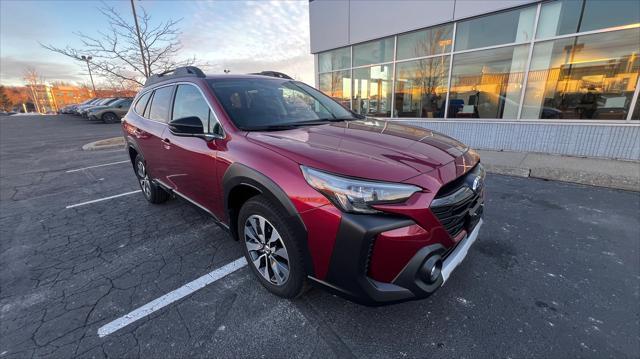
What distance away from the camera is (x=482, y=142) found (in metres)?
7.97

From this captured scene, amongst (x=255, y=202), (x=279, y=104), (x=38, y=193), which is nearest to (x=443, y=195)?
(x=255, y=202)

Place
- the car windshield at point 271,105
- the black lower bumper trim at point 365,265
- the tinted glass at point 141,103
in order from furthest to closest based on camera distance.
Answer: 1. the tinted glass at point 141,103
2. the car windshield at point 271,105
3. the black lower bumper trim at point 365,265

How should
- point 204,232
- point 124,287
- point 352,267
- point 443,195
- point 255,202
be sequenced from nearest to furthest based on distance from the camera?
1. point 352,267
2. point 443,195
3. point 255,202
4. point 124,287
5. point 204,232

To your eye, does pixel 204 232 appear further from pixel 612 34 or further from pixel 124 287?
pixel 612 34

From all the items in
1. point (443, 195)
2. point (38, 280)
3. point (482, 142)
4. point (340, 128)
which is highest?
point (340, 128)

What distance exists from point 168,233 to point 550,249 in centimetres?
438

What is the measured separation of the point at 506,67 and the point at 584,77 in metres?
1.64

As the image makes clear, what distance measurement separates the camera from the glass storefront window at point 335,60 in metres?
11.0

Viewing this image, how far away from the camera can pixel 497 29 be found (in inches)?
290

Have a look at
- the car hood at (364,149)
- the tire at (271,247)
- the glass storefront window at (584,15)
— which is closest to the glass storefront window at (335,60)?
the glass storefront window at (584,15)

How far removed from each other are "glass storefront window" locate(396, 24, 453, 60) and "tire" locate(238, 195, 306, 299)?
27.6 ft

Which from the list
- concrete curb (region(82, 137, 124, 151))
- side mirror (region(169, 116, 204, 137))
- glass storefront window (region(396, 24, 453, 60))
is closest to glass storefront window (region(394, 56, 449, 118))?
glass storefront window (region(396, 24, 453, 60))

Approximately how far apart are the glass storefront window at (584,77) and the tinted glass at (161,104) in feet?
26.6

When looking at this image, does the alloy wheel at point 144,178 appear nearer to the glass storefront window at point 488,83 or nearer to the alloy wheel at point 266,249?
the alloy wheel at point 266,249
